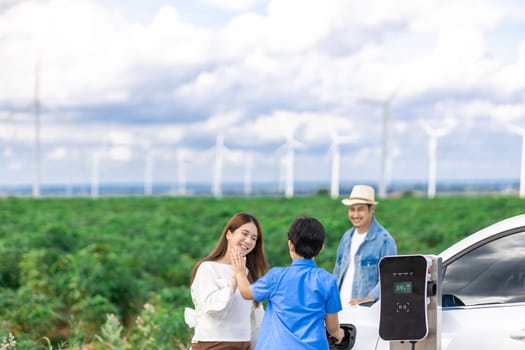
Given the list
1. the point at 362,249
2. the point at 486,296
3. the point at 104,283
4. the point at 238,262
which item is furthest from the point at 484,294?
the point at 104,283

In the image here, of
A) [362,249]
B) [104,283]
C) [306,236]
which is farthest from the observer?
[104,283]

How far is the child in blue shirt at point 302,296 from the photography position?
181 inches

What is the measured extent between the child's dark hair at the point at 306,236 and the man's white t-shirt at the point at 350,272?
235cm

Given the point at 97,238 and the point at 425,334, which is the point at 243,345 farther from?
the point at 97,238

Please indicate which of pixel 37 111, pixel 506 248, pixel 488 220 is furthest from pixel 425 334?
pixel 37 111

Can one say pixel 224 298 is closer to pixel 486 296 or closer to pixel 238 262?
pixel 238 262

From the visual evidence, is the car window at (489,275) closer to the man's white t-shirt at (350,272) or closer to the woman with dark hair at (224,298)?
the woman with dark hair at (224,298)

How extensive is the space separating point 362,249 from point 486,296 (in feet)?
6.60

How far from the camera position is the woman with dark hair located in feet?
16.3

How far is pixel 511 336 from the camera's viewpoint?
4.66m

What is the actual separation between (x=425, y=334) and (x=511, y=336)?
0.45 meters

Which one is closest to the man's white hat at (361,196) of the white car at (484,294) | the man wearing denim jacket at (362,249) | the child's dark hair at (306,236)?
the man wearing denim jacket at (362,249)

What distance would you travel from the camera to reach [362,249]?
273 inches

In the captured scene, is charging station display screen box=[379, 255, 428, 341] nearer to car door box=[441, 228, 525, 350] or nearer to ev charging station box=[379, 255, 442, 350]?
ev charging station box=[379, 255, 442, 350]
